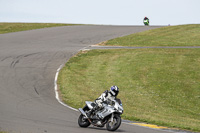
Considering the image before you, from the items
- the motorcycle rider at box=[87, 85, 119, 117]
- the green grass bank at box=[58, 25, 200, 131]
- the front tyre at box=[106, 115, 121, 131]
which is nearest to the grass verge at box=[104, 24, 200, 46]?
the green grass bank at box=[58, 25, 200, 131]

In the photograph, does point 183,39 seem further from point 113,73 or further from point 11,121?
point 11,121

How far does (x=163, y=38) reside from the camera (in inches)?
1720

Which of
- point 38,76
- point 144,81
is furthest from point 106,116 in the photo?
point 38,76

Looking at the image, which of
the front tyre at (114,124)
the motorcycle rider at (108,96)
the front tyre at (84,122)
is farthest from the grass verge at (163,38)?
the front tyre at (114,124)

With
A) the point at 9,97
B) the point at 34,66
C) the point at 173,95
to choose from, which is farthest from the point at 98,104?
the point at 34,66

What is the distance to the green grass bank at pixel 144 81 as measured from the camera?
18422 millimetres

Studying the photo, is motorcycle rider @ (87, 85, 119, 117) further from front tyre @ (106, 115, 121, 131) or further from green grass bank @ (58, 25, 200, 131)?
green grass bank @ (58, 25, 200, 131)

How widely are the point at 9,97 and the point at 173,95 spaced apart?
33.9 feet

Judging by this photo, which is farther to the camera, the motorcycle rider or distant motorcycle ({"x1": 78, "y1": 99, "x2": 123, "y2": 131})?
the motorcycle rider

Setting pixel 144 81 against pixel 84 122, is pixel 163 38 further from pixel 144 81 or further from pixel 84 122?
pixel 84 122

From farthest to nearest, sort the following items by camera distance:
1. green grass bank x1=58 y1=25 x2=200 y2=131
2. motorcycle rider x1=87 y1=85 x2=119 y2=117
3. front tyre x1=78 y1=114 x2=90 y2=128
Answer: green grass bank x1=58 y1=25 x2=200 y2=131 → front tyre x1=78 y1=114 x2=90 y2=128 → motorcycle rider x1=87 y1=85 x2=119 y2=117

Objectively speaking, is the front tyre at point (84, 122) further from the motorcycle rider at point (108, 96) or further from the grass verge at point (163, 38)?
the grass verge at point (163, 38)

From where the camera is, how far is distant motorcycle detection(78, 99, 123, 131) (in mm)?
12031

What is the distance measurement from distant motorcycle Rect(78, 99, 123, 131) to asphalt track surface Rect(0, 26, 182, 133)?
293 mm
